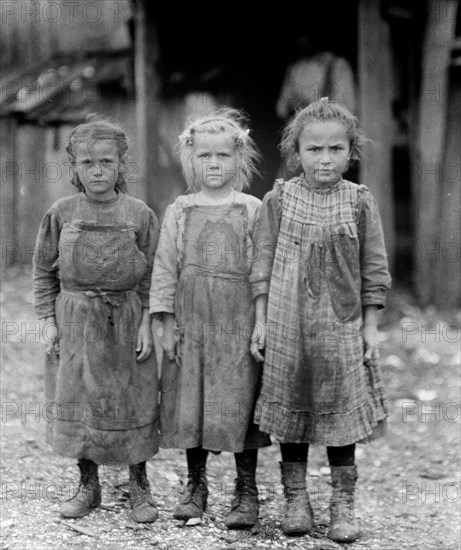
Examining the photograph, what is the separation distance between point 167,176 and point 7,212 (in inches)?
127

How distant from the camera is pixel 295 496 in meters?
3.39

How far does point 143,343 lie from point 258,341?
1.66 ft

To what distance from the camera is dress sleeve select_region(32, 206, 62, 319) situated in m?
3.40

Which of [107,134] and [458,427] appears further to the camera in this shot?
[458,427]

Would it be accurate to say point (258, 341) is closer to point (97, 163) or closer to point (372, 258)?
point (372, 258)

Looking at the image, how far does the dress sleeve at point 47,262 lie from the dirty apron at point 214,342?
22.0 inches

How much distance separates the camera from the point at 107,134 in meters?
3.32

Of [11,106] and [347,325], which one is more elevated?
[11,106]

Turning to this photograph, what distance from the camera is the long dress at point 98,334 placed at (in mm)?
3328

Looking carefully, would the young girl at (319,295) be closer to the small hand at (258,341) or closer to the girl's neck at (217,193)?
the small hand at (258,341)

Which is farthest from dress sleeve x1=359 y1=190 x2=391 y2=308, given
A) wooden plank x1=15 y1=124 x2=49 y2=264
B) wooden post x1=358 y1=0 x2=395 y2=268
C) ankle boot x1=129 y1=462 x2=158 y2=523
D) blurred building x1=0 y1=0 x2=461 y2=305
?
wooden plank x1=15 y1=124 x2=49 y2=264

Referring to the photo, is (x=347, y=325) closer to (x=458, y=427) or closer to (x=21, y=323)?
(x=458, y=427)

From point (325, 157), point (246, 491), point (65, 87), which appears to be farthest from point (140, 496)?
point (65, 87)

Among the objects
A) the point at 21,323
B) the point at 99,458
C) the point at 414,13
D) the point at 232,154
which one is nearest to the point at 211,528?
the point at 99,458
